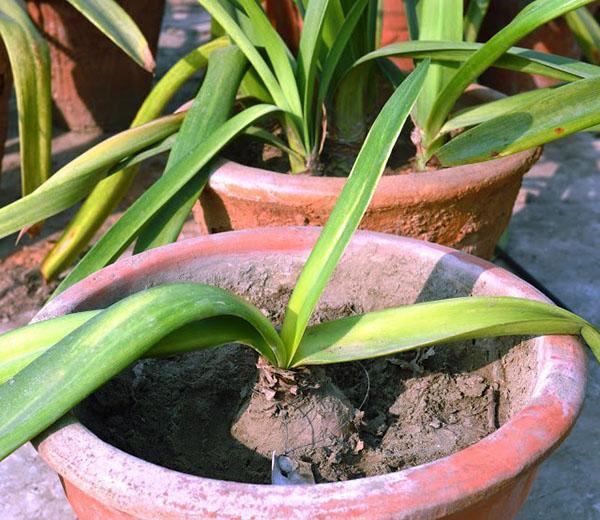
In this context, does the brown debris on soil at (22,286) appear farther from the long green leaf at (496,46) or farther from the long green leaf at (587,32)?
the long green leaf at (587,32)

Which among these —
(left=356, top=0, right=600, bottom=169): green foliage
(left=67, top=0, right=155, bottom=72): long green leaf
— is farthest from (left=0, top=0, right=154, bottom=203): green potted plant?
(left=356, top=0, right=600, bottom=169): green foliage

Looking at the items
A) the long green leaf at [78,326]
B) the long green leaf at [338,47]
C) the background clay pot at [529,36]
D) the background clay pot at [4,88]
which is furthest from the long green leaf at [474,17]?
the long green leaf at [78,326]

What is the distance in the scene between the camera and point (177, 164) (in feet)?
4.57

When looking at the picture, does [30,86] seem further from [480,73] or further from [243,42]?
[480,73]

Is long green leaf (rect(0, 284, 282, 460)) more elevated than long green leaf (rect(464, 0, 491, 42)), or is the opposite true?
long green leaf (rect(0, 284, 282, 460))

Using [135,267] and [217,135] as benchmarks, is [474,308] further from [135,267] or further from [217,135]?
[217,135]

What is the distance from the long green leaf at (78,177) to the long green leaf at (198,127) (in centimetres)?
8

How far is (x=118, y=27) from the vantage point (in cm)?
168

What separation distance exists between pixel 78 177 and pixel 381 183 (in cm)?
50

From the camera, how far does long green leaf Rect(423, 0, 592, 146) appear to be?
126cm

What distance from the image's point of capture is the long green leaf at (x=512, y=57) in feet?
4.76

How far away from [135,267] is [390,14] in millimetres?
1326

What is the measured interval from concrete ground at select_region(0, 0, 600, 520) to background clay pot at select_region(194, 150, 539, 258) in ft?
1.45

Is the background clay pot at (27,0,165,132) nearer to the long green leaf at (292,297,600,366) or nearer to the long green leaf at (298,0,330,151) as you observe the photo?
the long green leaf at (298,0,330,151)
